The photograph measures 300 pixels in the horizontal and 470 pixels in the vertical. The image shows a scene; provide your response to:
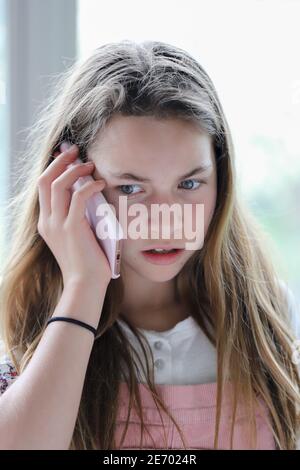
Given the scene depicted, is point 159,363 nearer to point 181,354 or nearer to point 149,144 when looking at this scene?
point 181,354

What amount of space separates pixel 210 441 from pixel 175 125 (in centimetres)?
49

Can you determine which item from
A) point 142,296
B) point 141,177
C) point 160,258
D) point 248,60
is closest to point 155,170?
point 141,177

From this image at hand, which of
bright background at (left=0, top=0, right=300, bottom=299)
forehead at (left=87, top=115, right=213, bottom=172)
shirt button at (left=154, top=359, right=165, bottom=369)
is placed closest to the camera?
forehead at (left=87, top=115, right=213, bottom=172)

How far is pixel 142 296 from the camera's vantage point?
1.14m

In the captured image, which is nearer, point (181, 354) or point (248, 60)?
point (181, 354)

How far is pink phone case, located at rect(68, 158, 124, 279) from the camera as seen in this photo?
37.2 inches

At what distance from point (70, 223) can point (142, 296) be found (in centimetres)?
24

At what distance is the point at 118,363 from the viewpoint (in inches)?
41.1

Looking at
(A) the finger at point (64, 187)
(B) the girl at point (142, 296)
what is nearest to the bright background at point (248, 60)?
(B) the girl at point (142, 296)

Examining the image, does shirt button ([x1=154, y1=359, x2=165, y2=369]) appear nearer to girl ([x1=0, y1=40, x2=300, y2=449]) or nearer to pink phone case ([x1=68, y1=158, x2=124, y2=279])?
girl ([x1=0, y1=40, x2=300, y2=449])

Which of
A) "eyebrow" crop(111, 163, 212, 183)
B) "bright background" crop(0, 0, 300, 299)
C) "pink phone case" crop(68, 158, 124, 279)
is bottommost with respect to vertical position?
"pink phone case" crop(68, 158, 124, 279)

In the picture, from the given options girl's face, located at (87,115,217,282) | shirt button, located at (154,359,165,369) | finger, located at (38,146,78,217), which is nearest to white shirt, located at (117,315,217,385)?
shirt button, located at (154,359,165,369)

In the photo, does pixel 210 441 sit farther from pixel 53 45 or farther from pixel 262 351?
pixel 53 45

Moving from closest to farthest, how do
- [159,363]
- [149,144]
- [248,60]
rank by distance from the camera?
[149,144] < [159,363] < [248,60]
